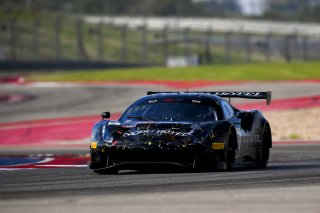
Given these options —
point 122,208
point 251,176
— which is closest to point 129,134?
point 251,176

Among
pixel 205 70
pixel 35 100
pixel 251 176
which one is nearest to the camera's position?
pixel 251 176

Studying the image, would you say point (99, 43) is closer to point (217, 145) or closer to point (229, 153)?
point (229, 153)

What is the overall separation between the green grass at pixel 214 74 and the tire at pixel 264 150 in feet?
81.4

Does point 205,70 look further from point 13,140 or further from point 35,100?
point 13,140

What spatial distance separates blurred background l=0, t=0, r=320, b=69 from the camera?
53.1 meters

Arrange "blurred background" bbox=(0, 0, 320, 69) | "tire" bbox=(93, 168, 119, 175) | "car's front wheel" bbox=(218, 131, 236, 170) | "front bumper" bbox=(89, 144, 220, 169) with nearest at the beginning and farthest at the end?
"front bumper" bbox=(89, 144, 220, 169) < "car's front wheel" bbox=(218, 131, 236, 170) < "tire" bbox=(93, 168, 119, 175) < "blurred background" bbox=(0, 0, 320, 69)

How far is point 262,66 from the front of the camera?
43125 millimetres

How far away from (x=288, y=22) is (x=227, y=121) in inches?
2242

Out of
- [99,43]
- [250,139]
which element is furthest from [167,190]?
[99,43]

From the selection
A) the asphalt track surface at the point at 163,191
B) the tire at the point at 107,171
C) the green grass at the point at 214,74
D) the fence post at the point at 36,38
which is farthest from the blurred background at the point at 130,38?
the asphalt track surface at the point at 163,191

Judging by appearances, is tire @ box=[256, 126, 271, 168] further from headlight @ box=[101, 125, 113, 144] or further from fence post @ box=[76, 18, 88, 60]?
fence post @ box=[76, 18, 88, 60]

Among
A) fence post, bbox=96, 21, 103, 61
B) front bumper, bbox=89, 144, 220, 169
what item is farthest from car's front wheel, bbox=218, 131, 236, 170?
fence post, bbox=96, 21, 103, 61

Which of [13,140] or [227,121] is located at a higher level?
[227,121]

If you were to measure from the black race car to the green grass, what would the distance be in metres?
26.0
